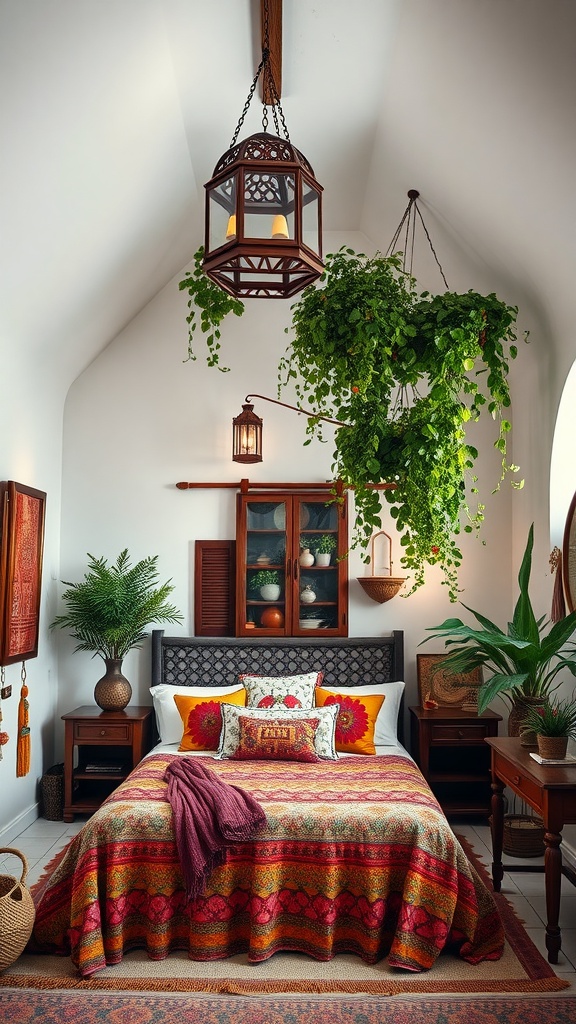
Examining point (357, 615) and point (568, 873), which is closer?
point (568, 873)

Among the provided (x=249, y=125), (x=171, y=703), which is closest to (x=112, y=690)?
(x=171, y=703)

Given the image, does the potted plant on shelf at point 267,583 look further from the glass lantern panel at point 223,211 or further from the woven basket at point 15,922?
the glass lantern panel at point 223,211

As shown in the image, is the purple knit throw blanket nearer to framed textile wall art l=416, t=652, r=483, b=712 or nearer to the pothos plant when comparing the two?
the pothos plant

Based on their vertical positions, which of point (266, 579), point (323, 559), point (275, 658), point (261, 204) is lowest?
point (275, 658)

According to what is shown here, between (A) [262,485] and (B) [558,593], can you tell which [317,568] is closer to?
(A) [262,485]

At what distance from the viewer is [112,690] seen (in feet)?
18.0

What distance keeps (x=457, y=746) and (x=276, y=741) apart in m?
1.48

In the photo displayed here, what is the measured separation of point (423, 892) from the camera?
346cm

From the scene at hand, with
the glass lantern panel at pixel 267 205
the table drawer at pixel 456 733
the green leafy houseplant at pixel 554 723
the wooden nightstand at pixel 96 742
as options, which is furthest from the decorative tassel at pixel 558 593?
the wooden nightstand at pixel 96 742

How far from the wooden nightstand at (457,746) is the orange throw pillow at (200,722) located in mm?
1177

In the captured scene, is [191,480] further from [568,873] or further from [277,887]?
[568,873]

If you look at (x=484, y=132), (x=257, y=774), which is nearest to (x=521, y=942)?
(x=257, y=774)

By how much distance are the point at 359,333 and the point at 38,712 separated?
321 cm

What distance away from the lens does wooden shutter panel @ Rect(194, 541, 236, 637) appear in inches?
230
